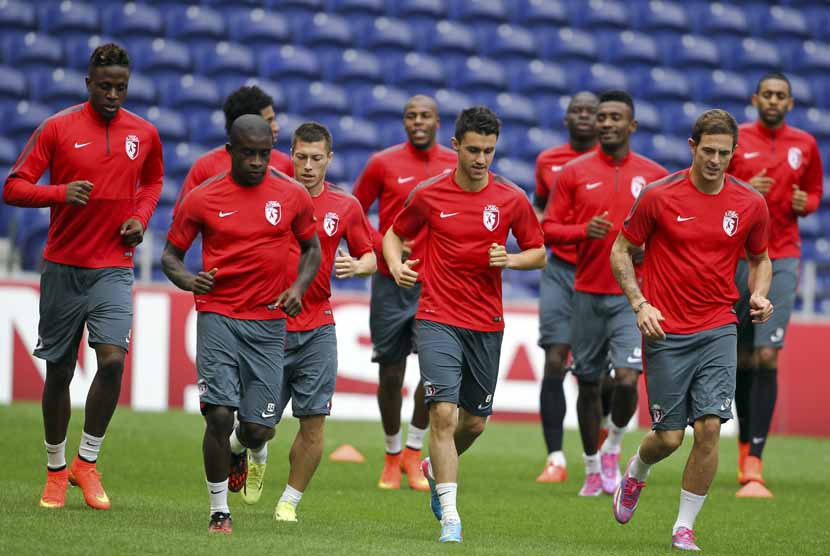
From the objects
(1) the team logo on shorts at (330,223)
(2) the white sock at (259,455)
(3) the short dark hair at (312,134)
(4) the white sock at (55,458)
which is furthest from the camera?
(2) the white sock at (259,455)

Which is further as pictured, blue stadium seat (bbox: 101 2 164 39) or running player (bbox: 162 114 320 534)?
blue stadium seat (bbox: 101 2 164 39)

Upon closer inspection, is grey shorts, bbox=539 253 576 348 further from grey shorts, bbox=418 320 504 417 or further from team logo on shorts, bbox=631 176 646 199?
grey shorts, bbox=418 320 504 417

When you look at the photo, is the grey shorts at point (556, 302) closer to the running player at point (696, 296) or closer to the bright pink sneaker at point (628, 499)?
the bright pink sneaker at point (628, 499)

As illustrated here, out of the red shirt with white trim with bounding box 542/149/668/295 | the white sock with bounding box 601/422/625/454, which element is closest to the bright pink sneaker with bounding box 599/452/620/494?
the white sock with bounding box 601/422/625/454

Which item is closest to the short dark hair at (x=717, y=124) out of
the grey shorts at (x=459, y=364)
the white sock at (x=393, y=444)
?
the grey shorts at (x=459, y=364)

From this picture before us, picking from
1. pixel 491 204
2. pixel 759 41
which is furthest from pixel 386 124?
pixel 491 204

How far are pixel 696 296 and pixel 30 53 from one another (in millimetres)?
12079

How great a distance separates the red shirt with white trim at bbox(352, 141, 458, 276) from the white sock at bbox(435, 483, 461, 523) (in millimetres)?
3154

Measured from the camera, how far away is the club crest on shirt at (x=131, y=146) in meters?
8.10

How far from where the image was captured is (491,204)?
783cm

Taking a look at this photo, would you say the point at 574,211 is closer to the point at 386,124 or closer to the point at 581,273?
the point at 581,273

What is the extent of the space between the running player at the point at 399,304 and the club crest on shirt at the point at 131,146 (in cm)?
245

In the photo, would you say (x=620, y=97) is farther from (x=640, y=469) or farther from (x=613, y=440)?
(x=640, y=469)

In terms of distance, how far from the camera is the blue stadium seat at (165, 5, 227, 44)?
59.0ft
